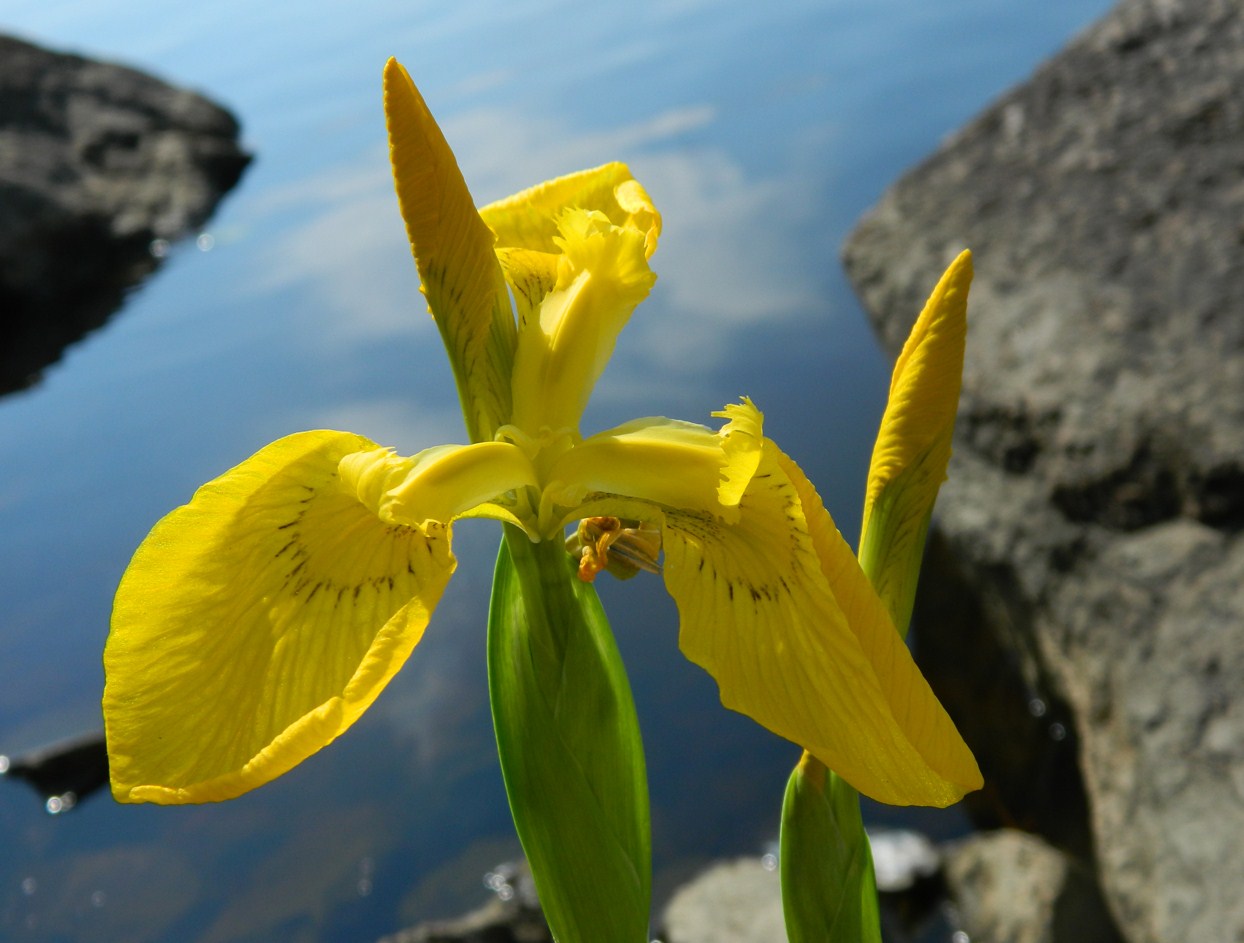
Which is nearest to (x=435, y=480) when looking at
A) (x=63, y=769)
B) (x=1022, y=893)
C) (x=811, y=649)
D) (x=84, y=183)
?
(x=811, y=649)

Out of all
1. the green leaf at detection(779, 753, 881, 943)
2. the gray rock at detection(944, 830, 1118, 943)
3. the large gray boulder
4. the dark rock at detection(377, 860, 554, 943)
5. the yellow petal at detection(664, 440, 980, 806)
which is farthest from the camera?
the dark rock at detection(377, 860, 554, 943)

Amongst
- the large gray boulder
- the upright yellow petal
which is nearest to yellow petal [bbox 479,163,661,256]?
the upright yellow petal

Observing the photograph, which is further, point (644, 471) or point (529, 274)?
point (529, 274)

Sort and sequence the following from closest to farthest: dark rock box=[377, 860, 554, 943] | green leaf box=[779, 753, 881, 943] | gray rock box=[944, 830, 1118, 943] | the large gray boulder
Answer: green leaf box=[779, 753, 881, 943] → the large gray boulder → gray rock box=[944, 830, 1118, 943] → dark rock box=[377, 860, 554, 943]

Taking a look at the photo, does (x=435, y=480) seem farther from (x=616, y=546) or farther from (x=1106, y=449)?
(x=1106, y=449)

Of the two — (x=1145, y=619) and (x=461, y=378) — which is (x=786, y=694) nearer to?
(x=461, y=378)

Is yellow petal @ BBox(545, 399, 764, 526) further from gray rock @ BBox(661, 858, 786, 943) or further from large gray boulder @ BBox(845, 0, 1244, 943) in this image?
gray rock @ BBox(661, 858, 786, 943)

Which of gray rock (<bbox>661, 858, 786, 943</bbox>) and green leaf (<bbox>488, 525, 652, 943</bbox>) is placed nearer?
green leaf (<bbox>488, 525, 652, 943</bbox>)

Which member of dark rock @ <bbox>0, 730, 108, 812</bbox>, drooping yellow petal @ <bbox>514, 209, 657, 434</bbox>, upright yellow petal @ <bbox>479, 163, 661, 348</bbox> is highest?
upright yellow petal @ <bbox>479, 163, 661, 348</bbox>
